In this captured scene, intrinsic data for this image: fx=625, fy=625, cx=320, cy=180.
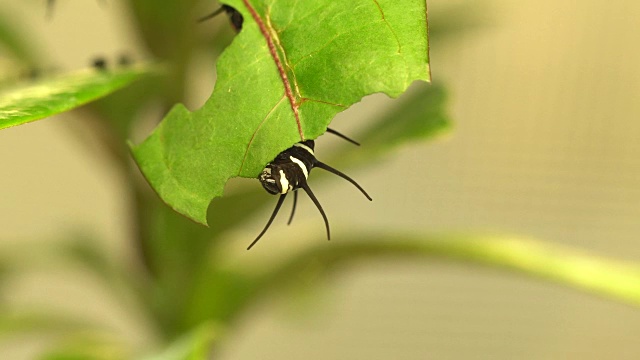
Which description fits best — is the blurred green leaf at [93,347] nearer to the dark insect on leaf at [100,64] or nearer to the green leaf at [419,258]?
the green leaf at [419,258]

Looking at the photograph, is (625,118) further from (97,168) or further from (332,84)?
(332,84)

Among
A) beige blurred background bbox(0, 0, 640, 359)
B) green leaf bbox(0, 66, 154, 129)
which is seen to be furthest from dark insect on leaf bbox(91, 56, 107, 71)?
beige blurred background bbox(0, 0, 640, 359)

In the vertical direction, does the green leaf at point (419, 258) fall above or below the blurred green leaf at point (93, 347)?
above

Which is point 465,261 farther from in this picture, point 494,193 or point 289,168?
point 494,193

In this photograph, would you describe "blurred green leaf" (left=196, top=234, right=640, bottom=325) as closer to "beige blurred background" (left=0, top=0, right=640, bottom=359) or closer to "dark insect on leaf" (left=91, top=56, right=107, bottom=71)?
"dark insect on leaf" (left=91, top=56, right=107, bottom=71)

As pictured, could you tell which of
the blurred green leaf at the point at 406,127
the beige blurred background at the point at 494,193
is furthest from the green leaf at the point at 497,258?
the beige blurred background at the point at 494,193

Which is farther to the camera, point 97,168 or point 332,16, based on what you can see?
point 97,168

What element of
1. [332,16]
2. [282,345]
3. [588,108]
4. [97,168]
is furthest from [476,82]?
[332,16]
